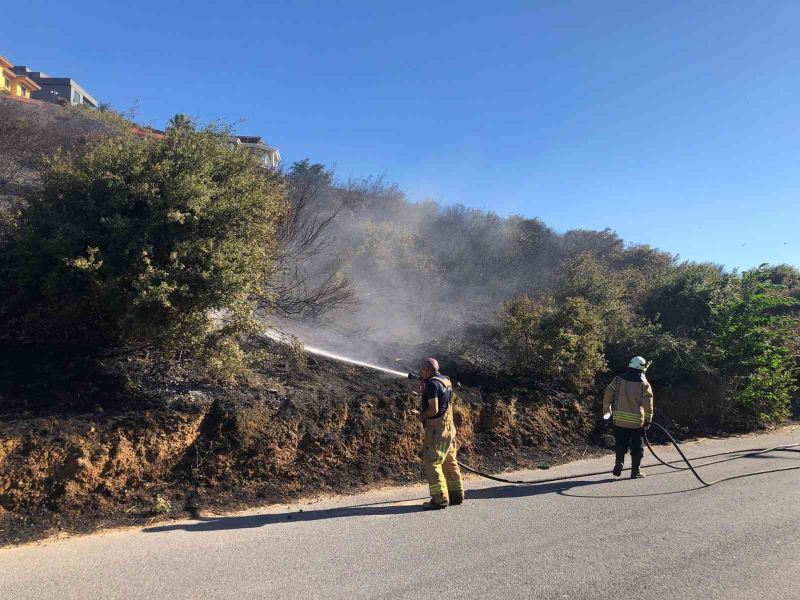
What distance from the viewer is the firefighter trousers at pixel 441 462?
559cm

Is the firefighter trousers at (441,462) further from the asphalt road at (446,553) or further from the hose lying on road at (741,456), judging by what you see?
the hose lying on road at (741,456)

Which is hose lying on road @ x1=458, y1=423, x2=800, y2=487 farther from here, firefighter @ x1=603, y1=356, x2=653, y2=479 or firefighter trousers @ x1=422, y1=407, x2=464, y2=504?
firefighter trousers @ x1=422, y1=407, x2=464, y2=504

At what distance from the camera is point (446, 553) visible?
4.45 metres

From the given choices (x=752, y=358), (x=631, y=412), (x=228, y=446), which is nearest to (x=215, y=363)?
(x=228, y=446)

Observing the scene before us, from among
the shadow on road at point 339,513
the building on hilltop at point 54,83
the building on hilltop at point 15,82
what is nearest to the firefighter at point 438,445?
the shadow on road at point 339,513

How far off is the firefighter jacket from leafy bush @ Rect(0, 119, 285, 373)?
5103 millimetres

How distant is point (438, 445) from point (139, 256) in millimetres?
3830

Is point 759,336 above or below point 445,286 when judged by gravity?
below

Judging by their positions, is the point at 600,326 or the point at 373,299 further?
the point at 373,299

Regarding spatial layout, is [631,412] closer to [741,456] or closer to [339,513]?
[741,456]

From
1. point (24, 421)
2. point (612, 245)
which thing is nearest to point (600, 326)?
point (24, 421)

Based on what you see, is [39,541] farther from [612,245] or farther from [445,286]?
[612,245]

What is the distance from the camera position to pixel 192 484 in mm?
5504

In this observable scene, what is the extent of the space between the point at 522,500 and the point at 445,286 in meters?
12.7
